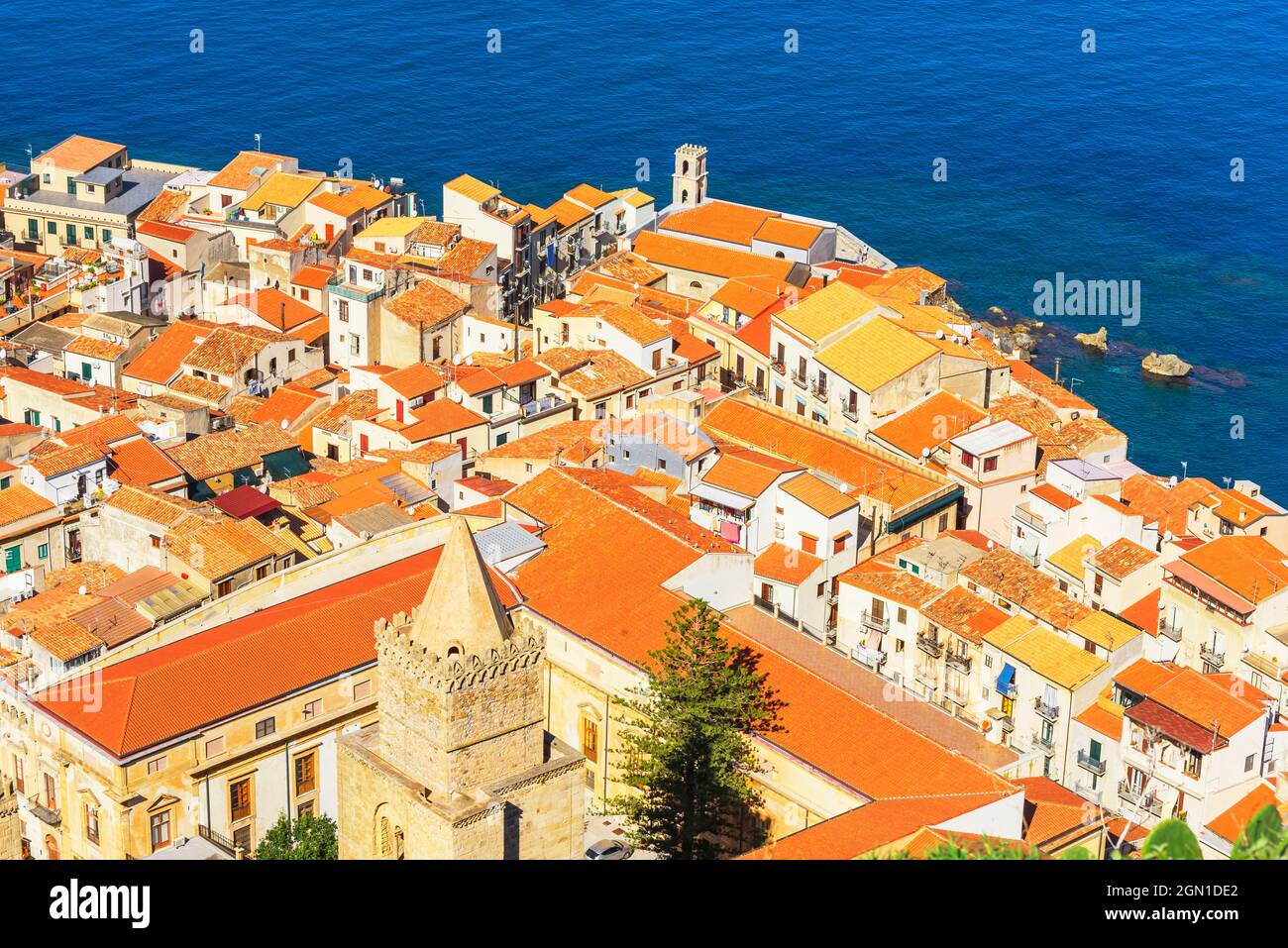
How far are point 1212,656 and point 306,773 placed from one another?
32.8 metres

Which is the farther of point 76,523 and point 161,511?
point 76,523

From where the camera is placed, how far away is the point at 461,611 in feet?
154

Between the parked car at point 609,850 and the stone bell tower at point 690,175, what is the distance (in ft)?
222

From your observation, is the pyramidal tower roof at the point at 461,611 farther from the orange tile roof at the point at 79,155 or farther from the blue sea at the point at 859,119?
the orange tile roof at the point at 79,155

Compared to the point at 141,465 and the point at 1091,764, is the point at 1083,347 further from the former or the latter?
the point at 141,465

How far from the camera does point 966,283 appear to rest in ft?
434

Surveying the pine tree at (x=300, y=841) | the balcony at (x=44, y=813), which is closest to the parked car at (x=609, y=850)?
the pine tree at (x=300, y=841)

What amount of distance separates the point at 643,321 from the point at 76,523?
30344 millimetres

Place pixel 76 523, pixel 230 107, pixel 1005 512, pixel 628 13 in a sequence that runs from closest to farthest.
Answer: pixel 76 523 → pixel 1005 512 → pixel 230 107 → pixel 628 13

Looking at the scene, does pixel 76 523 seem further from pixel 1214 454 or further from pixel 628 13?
pixel 628 13

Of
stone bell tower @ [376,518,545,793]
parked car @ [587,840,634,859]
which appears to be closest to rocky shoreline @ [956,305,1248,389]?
parked car @ [587,840,634,859]

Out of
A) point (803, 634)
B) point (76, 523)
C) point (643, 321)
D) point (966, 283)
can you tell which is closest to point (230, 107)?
point (966, 283)

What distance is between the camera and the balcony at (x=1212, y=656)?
2867 inches

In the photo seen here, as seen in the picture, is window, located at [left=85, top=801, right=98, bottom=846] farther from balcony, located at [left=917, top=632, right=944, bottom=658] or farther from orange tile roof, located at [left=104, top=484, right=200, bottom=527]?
balcony, located at [left=917, top=632, right=944, bottom=658]
